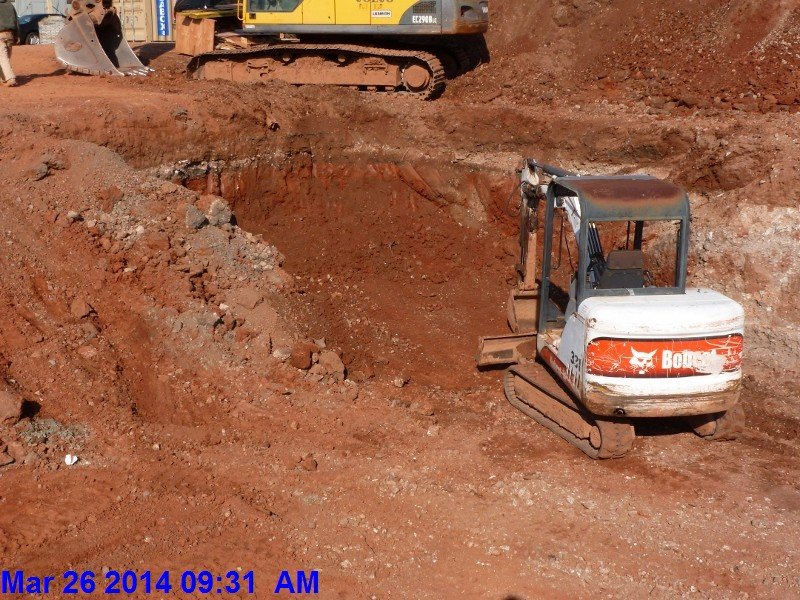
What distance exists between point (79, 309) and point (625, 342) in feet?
18.2

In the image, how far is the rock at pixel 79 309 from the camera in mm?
8978

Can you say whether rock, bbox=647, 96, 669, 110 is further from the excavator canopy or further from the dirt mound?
the excavator canopy

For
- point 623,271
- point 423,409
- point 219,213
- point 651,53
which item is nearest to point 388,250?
point 219,213

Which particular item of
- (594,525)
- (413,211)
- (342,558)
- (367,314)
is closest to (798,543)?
(594,525)

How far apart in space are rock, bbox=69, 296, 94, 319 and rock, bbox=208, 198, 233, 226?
2.19m

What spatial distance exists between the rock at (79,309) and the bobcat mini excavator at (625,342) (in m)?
4.55

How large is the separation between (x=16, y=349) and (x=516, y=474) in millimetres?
4913

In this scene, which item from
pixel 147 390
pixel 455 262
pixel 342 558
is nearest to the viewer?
pixel 342 558

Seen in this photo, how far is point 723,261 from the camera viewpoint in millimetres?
10461

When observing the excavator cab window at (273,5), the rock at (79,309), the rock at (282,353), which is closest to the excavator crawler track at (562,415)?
the rock at (282,353)

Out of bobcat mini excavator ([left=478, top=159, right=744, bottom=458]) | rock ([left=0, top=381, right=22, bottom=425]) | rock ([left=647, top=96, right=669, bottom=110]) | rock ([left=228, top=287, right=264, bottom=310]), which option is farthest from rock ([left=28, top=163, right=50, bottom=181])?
rock ([left=647, top=96, right=669, bottom=110])

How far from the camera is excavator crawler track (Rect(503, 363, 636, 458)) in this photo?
7.86 m

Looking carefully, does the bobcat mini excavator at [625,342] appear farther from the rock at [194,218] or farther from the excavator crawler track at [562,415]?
the rock at [194,218]

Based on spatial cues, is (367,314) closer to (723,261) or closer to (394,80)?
(723,261)
